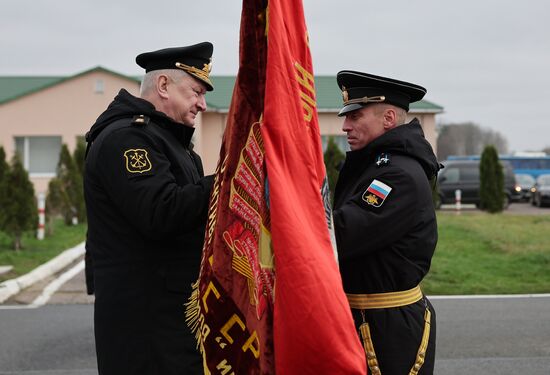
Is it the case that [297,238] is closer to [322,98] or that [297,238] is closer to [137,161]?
[137,161]

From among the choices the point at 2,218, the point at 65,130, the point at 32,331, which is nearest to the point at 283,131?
the point at 32,331

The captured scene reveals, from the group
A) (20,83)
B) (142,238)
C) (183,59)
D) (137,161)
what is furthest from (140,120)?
(20,83)

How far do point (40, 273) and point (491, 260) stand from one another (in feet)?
24.9

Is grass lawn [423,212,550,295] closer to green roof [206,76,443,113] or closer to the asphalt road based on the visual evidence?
the asphalt road

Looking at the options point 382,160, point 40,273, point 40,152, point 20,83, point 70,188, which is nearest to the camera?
point 382,160

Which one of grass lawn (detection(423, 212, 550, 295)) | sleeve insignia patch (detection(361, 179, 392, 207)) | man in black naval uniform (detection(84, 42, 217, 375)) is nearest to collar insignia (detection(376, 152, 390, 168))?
sleeve insignia patch (detection(361, 179, 392, 207))

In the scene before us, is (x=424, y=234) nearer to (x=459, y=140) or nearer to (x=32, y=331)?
(x=32, y=331)

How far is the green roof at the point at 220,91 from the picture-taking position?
2983cm

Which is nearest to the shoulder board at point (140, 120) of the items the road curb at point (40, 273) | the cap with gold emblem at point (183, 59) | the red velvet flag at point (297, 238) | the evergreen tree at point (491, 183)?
the cap with gold emblem at point (183, 59)

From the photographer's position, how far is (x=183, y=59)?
117 inches

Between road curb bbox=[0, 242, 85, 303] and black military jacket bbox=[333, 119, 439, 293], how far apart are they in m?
7.46

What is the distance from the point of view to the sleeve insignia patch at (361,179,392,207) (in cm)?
275

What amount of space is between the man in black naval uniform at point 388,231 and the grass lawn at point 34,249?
28.1 ft

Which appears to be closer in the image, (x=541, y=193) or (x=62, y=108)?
(x=62, y=108)
